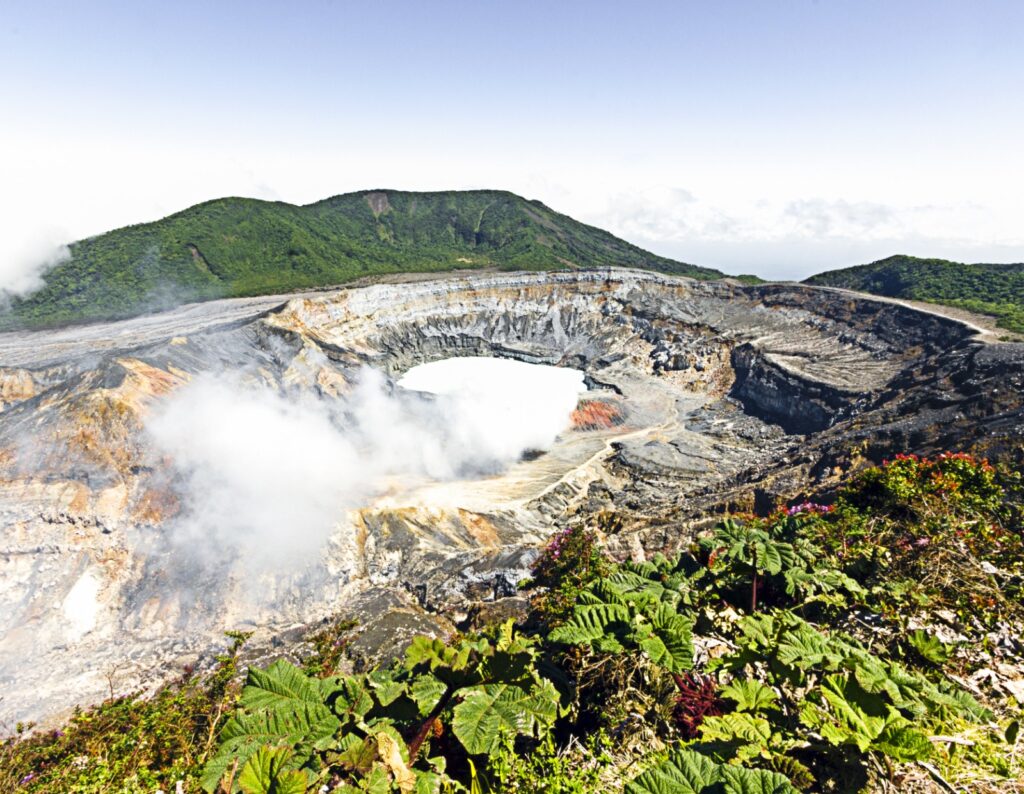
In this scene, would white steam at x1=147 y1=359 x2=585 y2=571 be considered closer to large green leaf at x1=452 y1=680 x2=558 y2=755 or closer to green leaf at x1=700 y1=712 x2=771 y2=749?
large green leaf at x1=452 y1=680 x2=558 y2=755

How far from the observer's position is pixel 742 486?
1079 inches

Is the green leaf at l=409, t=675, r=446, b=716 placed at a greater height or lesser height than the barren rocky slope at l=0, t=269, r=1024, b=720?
greater

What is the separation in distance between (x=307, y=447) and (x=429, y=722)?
2657cm

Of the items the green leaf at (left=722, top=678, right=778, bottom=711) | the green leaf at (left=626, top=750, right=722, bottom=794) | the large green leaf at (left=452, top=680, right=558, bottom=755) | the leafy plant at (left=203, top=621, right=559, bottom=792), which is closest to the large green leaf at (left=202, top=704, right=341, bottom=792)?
the leafy plant at (left=203, top=621, right=559, bottom=792)

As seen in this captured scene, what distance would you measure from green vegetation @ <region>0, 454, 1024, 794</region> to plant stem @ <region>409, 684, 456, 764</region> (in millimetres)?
12

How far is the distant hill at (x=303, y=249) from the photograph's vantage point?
248 feet

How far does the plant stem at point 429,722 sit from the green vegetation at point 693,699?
0.04 ft

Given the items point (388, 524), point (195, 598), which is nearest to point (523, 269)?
point (388, 524)

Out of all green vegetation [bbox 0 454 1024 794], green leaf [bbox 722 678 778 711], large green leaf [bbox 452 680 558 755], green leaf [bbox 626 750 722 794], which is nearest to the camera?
green leaf [bbox 626 750 722 794]

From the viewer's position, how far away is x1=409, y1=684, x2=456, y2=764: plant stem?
13.7 ft

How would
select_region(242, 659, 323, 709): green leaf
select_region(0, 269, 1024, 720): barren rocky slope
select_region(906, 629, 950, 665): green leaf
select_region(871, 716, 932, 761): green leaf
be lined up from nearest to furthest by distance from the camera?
select_region(871, 716, 932, 761): green leaf < select_region(242, 659, 323, 709): green leaf < select_region(906, 629, 950, 665): green leaf < select_region(0, 269, 1024, 720): barren rocky slope

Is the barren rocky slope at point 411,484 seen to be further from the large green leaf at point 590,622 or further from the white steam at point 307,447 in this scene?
the large green leaf at point 590,622

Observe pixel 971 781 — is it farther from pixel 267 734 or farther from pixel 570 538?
pixel 570 538

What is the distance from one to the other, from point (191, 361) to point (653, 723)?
121 feet
